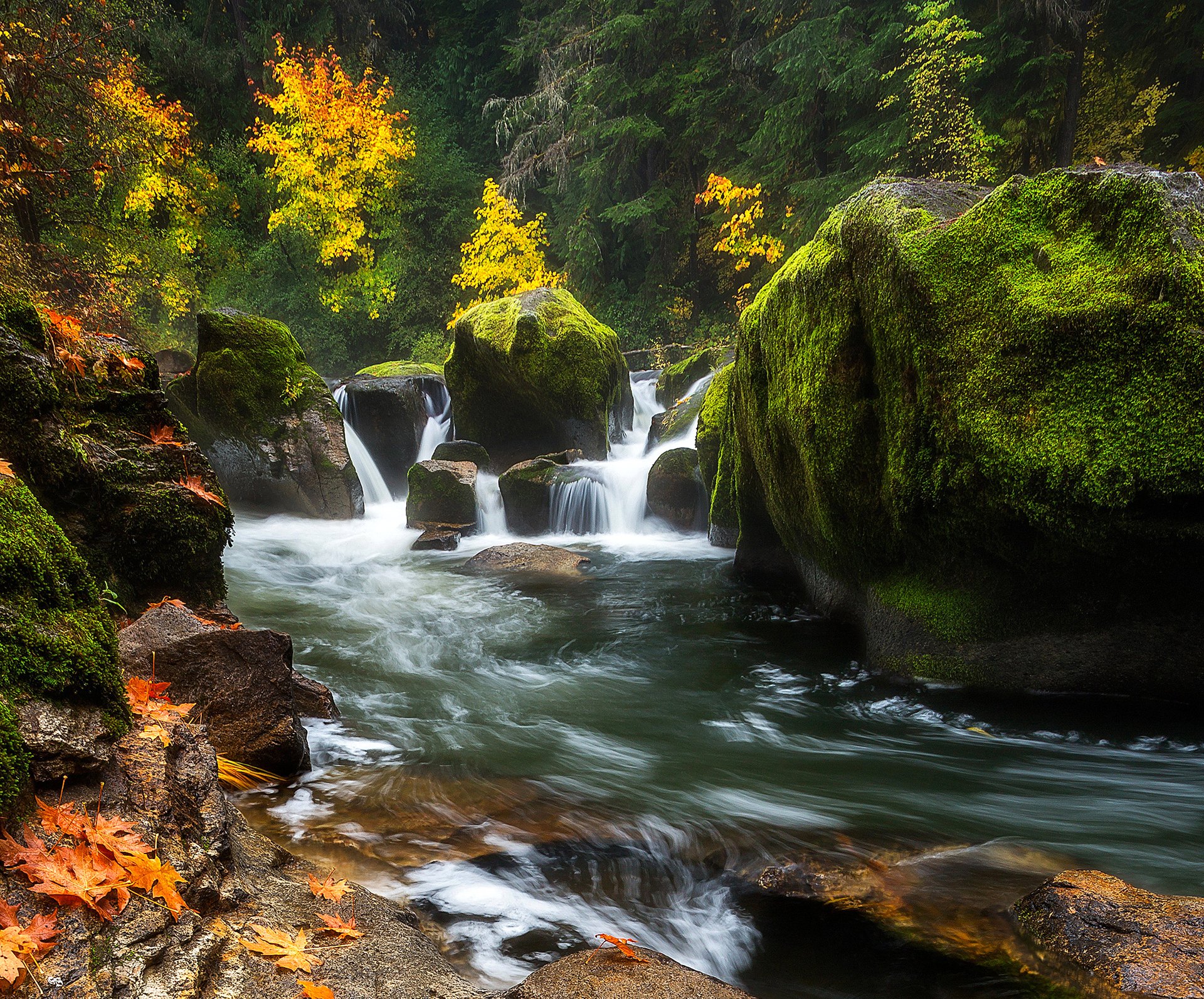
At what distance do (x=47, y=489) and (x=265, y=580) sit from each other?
5195 millimetres

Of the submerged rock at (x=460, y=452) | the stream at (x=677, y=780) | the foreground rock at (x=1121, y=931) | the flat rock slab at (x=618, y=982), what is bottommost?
the stream at (x=677, y=780)

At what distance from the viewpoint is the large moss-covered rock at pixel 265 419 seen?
37.1 feet

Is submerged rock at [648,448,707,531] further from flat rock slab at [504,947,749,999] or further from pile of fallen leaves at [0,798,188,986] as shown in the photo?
pile of fallen leaves at [0,798,188,986]

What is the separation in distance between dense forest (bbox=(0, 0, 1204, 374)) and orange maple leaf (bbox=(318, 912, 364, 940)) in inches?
323

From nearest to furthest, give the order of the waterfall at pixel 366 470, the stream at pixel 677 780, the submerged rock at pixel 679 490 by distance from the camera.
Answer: the stream at pixel 677 780
the submerged rock at pixel 679 490
the waterfall at pixel 366 470

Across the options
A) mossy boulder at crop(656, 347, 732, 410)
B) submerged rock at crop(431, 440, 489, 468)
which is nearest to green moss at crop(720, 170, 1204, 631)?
submerged rock at crop(431, 440, 489, 468)

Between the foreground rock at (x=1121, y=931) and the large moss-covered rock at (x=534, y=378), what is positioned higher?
the large moss-covered rock at (x=534, y=378)

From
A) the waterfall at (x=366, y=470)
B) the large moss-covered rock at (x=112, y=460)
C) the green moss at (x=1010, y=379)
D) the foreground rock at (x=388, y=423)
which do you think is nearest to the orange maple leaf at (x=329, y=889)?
the large moss-covered rock at (x=112, y=460)

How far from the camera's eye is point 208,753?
2.30 meters

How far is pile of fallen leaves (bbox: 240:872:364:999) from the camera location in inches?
68.0

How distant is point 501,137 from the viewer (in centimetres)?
2564

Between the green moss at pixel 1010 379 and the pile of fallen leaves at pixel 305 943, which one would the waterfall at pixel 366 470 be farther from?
the pile of fallen leaves at pixel 305 943

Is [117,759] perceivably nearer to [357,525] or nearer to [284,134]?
[357,525]

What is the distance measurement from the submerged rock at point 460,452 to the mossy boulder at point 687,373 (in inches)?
169
